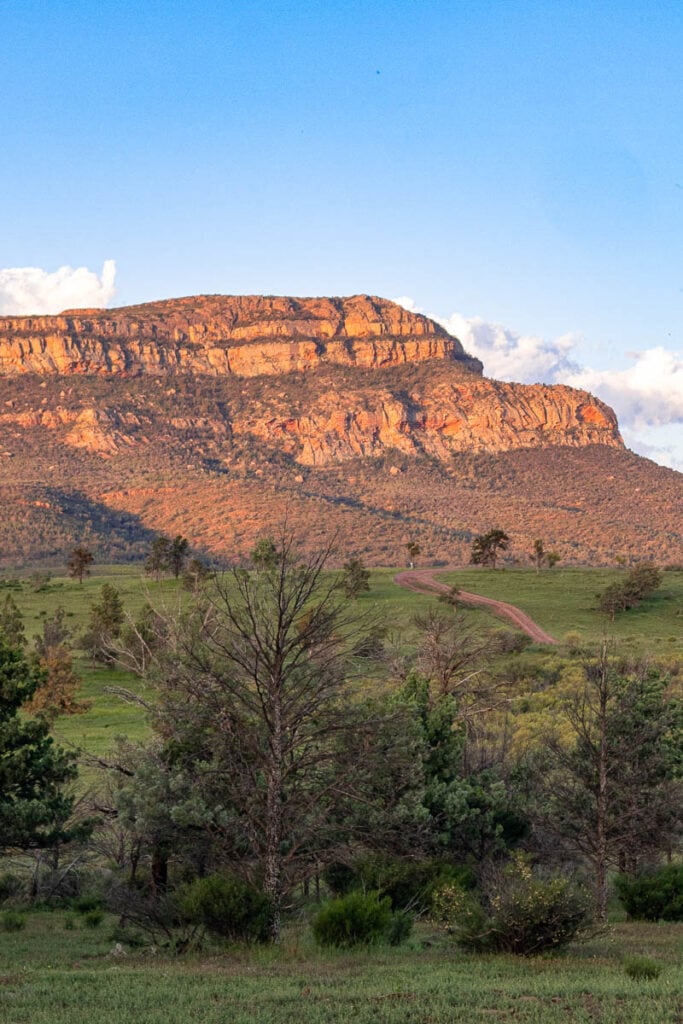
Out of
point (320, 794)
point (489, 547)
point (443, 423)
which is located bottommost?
point (320, 794)

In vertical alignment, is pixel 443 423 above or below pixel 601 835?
above

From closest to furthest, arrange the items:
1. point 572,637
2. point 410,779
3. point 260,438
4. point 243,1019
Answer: point 243,1019
point 410,779
point 572,637
point 260,438

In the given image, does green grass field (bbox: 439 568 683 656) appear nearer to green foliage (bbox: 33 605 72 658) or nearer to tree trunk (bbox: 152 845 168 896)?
green foliage (bbox: 33 605 72 658)

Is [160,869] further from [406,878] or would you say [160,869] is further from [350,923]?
[350,923]

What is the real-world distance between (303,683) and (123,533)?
382 feet

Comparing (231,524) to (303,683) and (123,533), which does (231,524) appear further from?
(303,683)

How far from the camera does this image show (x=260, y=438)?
18212 centimetres

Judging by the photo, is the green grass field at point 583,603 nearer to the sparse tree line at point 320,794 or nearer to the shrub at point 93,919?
the sparse tree line at point 320,794

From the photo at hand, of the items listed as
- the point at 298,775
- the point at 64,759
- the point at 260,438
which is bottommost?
the point at 64,759

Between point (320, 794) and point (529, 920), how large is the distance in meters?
3.59

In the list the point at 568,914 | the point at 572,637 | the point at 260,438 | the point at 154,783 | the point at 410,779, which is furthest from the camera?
the point at 260,438

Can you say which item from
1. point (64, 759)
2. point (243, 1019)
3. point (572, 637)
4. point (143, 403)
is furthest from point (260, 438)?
point (243, 1019)

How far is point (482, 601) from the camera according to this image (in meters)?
68.2

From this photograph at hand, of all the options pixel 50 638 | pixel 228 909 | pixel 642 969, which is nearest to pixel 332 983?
pixel 228 909
